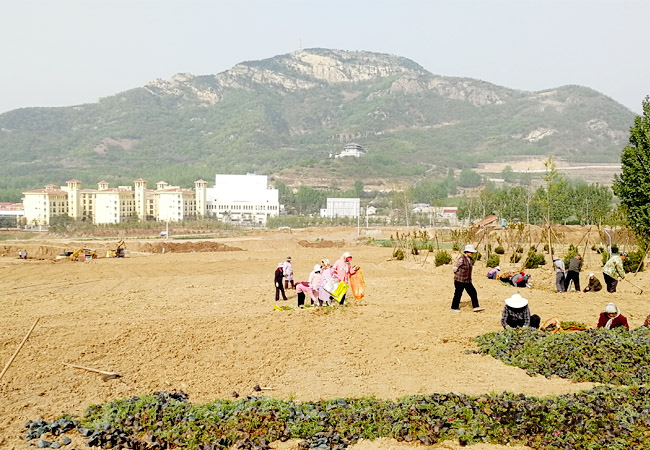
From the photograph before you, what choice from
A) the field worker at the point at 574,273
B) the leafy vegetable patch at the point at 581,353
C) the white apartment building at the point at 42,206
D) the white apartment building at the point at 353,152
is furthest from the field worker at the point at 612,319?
the white apartment building at the point at 353,152

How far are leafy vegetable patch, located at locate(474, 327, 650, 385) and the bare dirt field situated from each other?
0.33m

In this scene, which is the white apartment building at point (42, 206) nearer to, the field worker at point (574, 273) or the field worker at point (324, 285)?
the field worker at point (324, 285)

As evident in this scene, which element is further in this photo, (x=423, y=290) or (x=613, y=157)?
(x=613, y=157)

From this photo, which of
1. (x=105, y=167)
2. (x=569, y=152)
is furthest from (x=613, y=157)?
(x=105, y=167)

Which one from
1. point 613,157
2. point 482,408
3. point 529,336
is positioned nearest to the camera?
point 482,408

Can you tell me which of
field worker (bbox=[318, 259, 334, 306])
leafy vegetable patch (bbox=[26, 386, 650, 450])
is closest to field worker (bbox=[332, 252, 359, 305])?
field worker (bbox=[318, 259, 334, 306])

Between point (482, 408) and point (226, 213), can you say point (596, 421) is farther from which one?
point (226, 213)

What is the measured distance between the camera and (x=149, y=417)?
820 centimetres

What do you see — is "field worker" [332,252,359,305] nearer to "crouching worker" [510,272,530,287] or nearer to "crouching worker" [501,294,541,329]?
"crouching worker" [501,294,541,329]

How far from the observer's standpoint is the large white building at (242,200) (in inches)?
4200

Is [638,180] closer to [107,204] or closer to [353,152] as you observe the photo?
[107,204]

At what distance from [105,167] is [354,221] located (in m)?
111

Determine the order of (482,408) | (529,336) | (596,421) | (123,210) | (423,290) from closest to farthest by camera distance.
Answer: (596,421) < (482,408) < (529,336) < (423,290) < (123,210)

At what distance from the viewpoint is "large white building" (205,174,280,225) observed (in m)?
107
